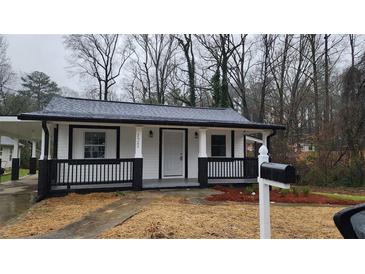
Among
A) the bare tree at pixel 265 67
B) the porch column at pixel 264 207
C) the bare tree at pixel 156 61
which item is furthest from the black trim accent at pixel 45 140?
the bare tree at pixel 156 61

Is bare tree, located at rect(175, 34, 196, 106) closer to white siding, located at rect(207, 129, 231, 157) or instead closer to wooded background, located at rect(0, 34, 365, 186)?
wooded background, located at rect(0, 34, 365, 186)

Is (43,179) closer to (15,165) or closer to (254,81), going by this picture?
(15,165)

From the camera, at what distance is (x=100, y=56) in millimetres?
26031

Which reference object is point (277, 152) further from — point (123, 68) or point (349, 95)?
point (123, 68)

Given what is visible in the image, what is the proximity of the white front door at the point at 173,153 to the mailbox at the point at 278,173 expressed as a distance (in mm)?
8220

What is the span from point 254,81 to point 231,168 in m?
13.2

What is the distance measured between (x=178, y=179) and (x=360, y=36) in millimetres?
15742

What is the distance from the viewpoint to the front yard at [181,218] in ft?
14.3

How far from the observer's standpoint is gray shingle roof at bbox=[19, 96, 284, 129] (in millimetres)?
8414

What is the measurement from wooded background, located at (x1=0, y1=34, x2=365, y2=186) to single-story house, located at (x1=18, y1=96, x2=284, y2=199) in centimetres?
465

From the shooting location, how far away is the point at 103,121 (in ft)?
27.9

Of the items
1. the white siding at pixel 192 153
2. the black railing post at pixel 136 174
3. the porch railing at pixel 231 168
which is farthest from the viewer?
the white siding at pixel 192 153

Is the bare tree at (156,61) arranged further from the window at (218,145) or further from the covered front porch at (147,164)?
the covered front porch at (147,164)

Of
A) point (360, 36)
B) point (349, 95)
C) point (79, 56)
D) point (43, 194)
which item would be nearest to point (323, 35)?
point (360, 36)
